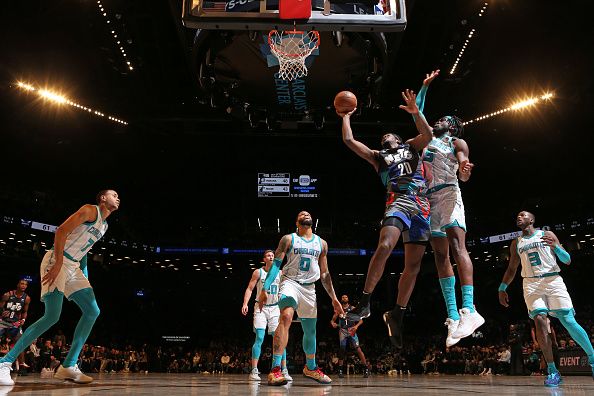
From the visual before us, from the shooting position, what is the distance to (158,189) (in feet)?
84.4

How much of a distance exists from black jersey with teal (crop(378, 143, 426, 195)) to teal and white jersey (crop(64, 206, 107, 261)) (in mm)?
3058

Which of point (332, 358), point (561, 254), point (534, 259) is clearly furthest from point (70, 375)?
point (332, 358)

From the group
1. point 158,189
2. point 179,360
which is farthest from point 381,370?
point 158,189

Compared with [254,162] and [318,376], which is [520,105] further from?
[318,376]

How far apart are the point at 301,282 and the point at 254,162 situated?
17.2m

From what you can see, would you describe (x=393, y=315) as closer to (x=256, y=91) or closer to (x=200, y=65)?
(x=200, y=65)

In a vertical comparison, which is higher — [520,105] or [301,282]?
[520,105]

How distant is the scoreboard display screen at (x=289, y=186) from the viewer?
906 inches

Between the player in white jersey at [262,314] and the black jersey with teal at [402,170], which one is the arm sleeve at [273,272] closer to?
the black jersey with teal at [402,170]

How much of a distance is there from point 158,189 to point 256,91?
447 inches

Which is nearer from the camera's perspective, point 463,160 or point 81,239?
point 463,160

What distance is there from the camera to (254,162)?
23891 mm

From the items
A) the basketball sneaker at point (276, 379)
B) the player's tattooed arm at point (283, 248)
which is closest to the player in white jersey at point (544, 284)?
the player's tattooed arm at point (283, 248)

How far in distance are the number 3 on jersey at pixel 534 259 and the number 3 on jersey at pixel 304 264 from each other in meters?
3.12
